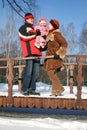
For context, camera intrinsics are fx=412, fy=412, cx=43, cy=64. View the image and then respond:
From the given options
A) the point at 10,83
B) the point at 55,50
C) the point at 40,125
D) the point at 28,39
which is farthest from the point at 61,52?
the point at 40,125

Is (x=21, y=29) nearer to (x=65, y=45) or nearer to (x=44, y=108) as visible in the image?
(x=65, y=45)

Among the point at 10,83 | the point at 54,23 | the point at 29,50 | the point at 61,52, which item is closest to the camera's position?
the point at 61,52

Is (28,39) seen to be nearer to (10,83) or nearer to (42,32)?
(42,32)

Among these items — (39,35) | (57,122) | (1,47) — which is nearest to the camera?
(57,122)

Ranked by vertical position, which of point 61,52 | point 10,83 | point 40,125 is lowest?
point 40,125

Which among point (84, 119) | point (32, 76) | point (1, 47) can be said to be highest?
point (1, 47)

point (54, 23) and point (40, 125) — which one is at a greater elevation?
point (54, 23)

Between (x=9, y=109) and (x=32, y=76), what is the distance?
99cm

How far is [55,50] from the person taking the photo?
9.20m

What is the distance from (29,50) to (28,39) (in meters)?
0.27

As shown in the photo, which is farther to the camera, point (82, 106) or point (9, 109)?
point (9, 109)

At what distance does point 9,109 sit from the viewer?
973cm

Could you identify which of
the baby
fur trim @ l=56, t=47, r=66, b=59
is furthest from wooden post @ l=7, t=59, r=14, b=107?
fur trim @ l=56, t=47, r=66, b=59

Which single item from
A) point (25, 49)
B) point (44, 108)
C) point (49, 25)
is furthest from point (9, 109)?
point (49, 25)
